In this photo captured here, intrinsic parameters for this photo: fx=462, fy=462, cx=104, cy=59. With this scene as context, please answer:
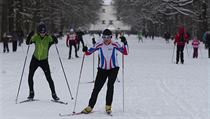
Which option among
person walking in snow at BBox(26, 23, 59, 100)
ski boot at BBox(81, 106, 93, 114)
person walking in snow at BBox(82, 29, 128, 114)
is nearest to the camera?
ski boot at BBox(81, 106, 93, 114)

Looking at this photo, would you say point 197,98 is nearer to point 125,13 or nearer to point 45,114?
point 45,114

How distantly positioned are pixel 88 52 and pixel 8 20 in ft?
144

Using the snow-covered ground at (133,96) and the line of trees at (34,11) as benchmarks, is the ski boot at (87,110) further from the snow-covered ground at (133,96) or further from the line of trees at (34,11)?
the line of trees at (34,11)

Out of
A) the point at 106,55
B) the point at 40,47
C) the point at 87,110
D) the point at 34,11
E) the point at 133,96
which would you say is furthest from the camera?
the point at 34,11

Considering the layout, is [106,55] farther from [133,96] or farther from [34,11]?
[34,11]

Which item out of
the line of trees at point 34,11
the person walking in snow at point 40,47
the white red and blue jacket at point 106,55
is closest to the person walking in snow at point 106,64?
the white red and blue jacket at point 106,55

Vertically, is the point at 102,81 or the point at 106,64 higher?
the point at 106,64

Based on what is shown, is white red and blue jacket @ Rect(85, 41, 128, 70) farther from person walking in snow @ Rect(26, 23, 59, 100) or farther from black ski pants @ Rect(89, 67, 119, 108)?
person walking in snow @ Rect(26, 23, 59, 100)

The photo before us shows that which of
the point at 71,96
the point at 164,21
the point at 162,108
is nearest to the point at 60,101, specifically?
the point at 71,96

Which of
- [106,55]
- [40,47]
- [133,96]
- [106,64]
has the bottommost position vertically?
[133,96]

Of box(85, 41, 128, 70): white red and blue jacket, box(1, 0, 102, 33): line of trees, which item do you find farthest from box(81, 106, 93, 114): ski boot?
box(1, 0, 102, 33): line of trees

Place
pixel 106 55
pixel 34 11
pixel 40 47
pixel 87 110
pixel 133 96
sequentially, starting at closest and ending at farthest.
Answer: pixel 87 110
pixel 106 55
pixel 40 47
pixel 133 96
pixel 34 11

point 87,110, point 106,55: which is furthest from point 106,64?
point 87,110

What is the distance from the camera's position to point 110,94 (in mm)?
10164
